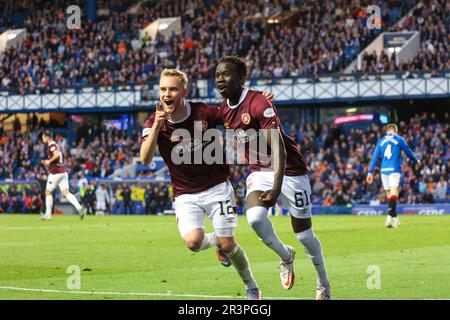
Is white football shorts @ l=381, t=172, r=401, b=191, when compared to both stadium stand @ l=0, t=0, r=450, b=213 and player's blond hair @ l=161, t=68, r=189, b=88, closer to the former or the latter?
stadium stand @ l=0, t=0, r=450, b=213

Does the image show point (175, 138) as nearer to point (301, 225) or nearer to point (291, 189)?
point (291, 189)

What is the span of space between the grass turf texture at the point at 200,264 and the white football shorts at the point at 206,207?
2.80 feet

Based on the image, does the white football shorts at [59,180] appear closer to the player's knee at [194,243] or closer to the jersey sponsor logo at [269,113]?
the player's knee at [194,243]

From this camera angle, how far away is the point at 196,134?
36.4ft

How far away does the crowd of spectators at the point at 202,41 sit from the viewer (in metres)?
50.2

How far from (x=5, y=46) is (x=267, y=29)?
18488 millimetres

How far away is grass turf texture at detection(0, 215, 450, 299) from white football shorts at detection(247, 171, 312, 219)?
0.99 meters

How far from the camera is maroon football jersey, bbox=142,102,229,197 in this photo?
1111 centimetres

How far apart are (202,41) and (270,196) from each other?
46352 mm

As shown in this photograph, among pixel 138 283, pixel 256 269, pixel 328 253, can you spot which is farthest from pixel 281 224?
pixel 138 283

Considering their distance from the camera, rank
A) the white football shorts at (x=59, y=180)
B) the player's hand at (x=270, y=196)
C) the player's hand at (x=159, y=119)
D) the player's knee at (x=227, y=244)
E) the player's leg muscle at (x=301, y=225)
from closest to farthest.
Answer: the player's hand at (x=159, y=119) → the player's hand at (x=270, y=196) → the player's knee at (x=227, y=244) → the player's leg muscle at (x=301, y=225) → the white football shorts at (x=59, y=180)

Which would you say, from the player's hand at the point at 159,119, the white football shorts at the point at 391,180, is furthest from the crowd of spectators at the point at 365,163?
the player's hand at the point at 159,119

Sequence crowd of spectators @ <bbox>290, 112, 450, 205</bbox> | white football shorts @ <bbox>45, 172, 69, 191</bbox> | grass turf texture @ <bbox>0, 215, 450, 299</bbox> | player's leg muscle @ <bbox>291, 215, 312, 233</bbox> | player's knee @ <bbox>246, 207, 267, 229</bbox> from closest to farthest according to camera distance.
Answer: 1. player's knee @ <bbox>246, 207, 267, 229</bbox>
2. player's leg muscle @ <bbox>291, 215, 312, 233</bbox>
3. grass turf texture @ <bbox>0, 215, 450, 299</bbox>
4. white football shorts @ <bbox>45, 172, 69, 191</bbox>
5. crowd of spectators @ <bbox>290, 112, 450, 205</bbox>

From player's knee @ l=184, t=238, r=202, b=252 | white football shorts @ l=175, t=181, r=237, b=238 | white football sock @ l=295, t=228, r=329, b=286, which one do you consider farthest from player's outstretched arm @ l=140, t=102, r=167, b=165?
white football sock @ l=295, t=228, r=329, b=286
